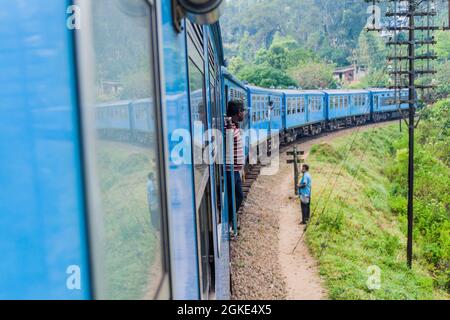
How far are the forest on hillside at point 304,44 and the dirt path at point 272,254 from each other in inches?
863

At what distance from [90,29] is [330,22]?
207 ft

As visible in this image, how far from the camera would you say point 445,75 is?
104ft

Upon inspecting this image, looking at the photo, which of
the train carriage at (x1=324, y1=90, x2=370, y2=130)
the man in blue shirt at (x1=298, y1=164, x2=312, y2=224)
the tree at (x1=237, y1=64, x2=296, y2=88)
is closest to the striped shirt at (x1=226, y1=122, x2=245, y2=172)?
the man in blue shirt at (x1=298, y1=164, x2=312, y2=224)

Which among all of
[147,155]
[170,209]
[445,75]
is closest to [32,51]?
[147,155]

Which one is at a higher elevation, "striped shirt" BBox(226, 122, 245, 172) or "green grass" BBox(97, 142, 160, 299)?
"green grass" BBox(97, 142, 160, 299)

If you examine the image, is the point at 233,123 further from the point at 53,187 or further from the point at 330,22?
the point at 330,22

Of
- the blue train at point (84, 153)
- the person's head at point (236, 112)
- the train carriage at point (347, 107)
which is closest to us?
the blue train at point (84, 153)

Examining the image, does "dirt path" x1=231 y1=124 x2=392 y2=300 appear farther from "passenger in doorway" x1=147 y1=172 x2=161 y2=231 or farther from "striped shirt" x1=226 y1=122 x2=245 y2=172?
"passenger in doorway" x1=147 y1=172 x2=161 y2=231

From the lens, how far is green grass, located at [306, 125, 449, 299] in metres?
8.38

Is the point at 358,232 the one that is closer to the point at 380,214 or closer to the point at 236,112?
the point at 380,214

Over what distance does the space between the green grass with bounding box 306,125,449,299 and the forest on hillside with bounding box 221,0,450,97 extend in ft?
49.3

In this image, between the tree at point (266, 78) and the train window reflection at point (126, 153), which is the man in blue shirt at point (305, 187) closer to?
the train window reflection at point (126, 153)

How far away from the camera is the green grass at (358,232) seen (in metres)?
8.38

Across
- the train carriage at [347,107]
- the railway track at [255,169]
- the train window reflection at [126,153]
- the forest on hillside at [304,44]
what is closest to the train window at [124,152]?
the train window reflection at [126,153]
